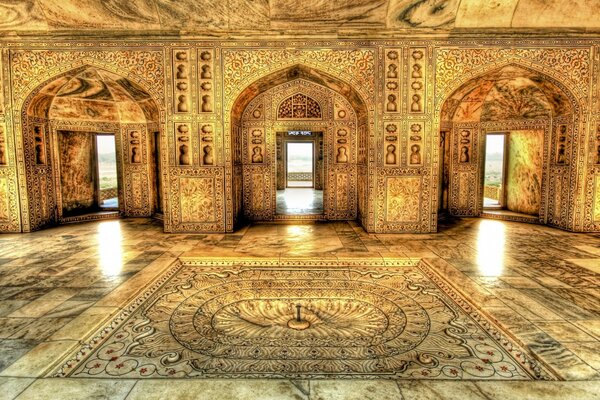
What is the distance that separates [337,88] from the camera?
709 cm

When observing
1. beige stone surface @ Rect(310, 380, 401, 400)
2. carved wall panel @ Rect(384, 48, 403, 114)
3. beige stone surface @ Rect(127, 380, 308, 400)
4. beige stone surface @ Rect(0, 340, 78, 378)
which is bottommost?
beige stone surface @ Rect(310, 380, 401, 400)

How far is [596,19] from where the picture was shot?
6.01 metres

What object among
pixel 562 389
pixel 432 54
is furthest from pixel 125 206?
pixel 562 389

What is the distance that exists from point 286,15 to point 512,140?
6700 millimetres

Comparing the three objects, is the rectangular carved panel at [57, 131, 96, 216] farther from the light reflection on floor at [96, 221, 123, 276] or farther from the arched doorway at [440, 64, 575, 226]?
the arched doorway at [440, 64, 575, 226]

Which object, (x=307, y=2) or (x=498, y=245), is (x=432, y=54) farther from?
(x=498, y=245)

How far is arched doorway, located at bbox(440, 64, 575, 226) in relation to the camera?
6805 mm

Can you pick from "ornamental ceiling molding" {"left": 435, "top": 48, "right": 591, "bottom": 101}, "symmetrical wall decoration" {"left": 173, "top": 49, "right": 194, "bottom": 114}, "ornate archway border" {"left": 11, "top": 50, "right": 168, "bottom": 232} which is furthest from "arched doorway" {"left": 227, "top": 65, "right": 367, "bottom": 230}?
"ornamental ceiling molding" {"left": 435, "top": 48, "right": 591, "bottom": 101}

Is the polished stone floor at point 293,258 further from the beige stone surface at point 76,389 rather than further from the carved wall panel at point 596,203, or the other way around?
the carved wall panel at point 596,203

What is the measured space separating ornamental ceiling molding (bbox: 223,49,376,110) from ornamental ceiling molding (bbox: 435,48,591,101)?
128cm

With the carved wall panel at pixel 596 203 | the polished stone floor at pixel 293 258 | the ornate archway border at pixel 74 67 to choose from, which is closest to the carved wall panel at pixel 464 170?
the polished stone floor at pixel 293 258

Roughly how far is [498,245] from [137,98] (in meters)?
7.74

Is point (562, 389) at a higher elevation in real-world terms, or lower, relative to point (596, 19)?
lower

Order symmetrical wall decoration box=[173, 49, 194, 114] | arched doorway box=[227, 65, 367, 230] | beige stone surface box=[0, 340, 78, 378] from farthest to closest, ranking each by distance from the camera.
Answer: arched doorway box=[227, 65, 367, 230] → symmetrical wall decoration box=[173, 49, 194, 114] → beige stone surface box=[0, 340, 78, 378]
